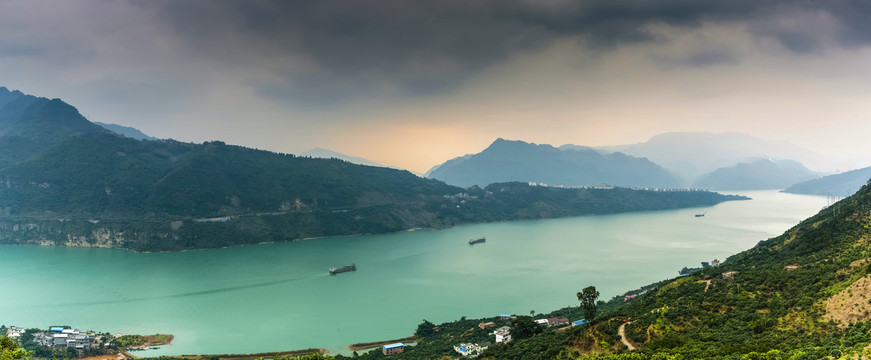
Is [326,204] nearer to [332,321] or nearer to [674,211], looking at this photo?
[332,321]

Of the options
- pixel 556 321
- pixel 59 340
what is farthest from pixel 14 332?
pixel 556 321

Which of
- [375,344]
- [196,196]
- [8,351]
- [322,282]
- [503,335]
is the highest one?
[196,196]

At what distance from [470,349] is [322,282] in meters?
24.6

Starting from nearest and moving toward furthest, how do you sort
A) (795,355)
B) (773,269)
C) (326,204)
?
(795,355) → (773,269) → (326,204)

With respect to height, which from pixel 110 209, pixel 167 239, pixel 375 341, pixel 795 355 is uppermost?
pixel 110 209

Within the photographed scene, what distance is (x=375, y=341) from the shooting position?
2992 centimetres

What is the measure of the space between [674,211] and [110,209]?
115224 mm

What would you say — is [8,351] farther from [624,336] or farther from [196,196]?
[196,196]

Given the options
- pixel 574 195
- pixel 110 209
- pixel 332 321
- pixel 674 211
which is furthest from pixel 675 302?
pixel 674 211

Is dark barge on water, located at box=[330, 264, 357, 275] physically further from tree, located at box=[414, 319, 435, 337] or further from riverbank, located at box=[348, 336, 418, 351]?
riverbank, located at box=[348, 336, 418, 351]

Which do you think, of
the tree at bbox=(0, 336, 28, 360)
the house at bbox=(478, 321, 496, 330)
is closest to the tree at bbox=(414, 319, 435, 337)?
the house at bbox=(478, 321, 496, 330)

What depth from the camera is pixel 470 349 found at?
2420 cm

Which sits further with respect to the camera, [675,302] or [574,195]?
[574,195]

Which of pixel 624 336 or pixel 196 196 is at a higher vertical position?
pixel 196 196
